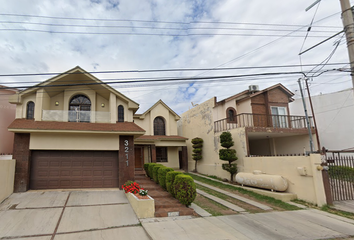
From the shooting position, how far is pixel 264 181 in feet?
37.6

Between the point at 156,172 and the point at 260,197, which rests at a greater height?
the point at 156,172

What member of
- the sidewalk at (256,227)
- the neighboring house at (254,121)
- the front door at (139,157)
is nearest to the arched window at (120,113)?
the front door at (139,157)

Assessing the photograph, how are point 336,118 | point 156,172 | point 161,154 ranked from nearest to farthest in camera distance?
point 156,172, point 336,118, point 161,154

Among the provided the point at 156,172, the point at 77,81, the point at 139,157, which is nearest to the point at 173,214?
the point at 156,172

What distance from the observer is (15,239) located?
5.96m

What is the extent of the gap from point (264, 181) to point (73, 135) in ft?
35.0

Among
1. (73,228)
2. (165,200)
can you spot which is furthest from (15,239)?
(165,200)

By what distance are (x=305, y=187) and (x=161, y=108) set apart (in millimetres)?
13301

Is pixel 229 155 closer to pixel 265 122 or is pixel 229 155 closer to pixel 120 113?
pixel 265 122

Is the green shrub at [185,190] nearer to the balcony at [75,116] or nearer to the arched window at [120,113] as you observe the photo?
the arched window at [120,113]

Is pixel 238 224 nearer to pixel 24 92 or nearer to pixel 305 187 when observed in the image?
pixel 305 187

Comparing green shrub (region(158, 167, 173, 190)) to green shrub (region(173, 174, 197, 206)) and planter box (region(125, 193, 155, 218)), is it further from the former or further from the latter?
planter box (region(125, 193, 155, 218))

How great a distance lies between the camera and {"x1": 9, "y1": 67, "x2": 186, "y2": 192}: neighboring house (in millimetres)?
11039

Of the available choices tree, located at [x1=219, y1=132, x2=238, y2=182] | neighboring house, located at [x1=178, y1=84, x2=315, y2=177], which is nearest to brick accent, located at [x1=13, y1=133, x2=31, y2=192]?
tree, located at [x1=219, y1=132, x2=238, y2=182]
